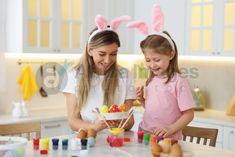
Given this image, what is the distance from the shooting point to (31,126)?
254 cm

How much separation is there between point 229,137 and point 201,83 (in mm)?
963

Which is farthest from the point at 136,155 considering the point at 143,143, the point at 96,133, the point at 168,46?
the point at 168,46

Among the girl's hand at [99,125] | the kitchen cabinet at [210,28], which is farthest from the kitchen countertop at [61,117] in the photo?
the girl's hand at [99,125]

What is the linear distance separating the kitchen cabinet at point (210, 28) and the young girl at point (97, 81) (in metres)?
1.66

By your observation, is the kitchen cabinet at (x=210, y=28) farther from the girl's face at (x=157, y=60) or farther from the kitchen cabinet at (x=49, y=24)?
the girl's face at (x=157, y=60)

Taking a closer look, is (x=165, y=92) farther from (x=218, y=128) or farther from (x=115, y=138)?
(x=218, y=128)

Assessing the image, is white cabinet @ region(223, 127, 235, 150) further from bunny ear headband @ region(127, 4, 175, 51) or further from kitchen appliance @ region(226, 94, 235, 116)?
bunny ear headband @ region(127, 4, 175, 51)

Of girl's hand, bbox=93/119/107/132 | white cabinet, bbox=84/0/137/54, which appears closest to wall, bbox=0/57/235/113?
white cabinet, bbox=84/0/137/54

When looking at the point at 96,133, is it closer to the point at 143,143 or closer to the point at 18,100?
the point at 143,143

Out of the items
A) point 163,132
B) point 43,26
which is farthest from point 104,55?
point 43,26

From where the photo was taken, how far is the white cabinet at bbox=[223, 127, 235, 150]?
3590mm

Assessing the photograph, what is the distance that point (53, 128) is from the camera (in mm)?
3918

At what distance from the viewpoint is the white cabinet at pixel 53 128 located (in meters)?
3.84

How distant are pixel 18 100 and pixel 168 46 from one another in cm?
226
